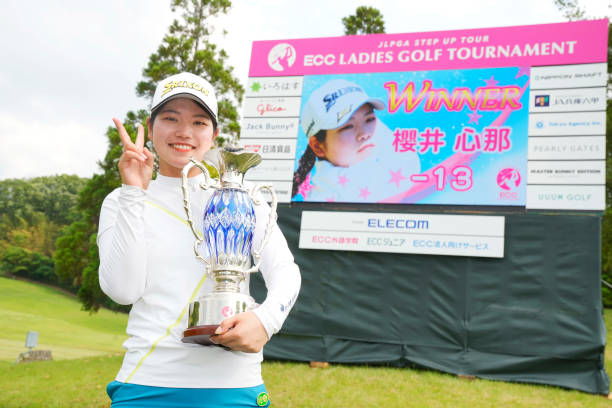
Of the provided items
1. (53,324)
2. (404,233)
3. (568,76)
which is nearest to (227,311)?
(404,233)

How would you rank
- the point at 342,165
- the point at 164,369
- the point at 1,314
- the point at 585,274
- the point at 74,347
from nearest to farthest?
the point at 164,369, the point at 585,274, the point at 342,165, the point at 74,347, the point at 1,314

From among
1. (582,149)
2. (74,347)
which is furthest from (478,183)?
(74,347)

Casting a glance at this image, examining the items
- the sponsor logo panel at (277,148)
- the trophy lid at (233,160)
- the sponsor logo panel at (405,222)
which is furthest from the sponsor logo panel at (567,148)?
the trophy lid at (233,160)

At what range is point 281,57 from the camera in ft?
28.1

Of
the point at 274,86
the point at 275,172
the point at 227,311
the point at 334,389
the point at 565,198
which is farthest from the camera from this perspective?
the point at 274,86

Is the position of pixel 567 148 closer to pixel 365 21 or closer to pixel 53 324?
pixel 365 21

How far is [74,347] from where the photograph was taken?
16.8m

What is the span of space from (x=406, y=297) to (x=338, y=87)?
3376 mm

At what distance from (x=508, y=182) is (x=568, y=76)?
5.56 feet

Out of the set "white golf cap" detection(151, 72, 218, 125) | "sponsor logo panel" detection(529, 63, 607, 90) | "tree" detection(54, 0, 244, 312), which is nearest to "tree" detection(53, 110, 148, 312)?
"tree" detection(54, 0, 244, 312)

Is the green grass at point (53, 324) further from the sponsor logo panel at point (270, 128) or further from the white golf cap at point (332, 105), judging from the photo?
the white golf cap at point (332, 105)

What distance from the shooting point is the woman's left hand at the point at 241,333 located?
1194mm

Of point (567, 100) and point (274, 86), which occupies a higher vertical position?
point (274, 86)

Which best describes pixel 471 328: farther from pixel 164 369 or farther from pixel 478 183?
pixel 164 369
